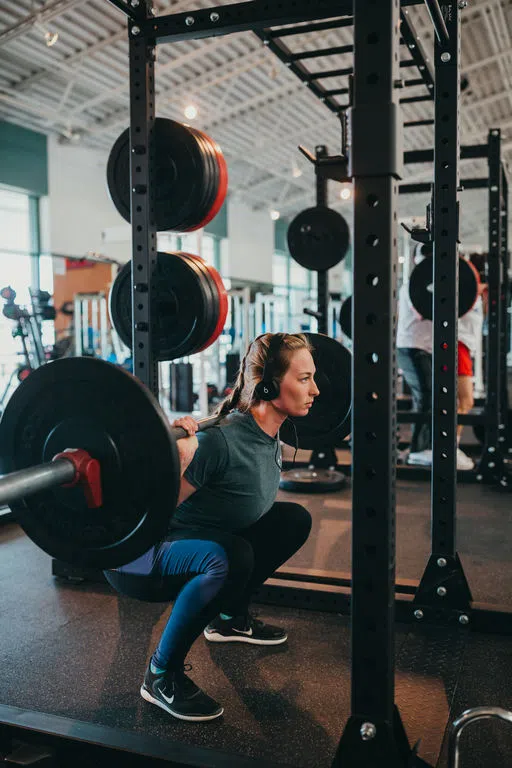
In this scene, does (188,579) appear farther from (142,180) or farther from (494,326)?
(494,326)

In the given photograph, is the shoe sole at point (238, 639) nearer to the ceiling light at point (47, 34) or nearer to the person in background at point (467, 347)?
the person in background at point (467, 347)

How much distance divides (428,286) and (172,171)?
79.5 inches

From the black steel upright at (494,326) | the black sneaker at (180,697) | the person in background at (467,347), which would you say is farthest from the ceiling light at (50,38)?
the black sneaker at (180,697)

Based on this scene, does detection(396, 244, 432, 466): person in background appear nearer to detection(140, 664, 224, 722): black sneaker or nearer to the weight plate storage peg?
the weight plate storage peg

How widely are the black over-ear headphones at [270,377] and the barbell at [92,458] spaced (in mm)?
678

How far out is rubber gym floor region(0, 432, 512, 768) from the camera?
1708 millimetres

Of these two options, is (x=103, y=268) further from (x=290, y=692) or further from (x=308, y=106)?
(x=290, y=692)

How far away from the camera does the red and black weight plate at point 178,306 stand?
7.72 ft

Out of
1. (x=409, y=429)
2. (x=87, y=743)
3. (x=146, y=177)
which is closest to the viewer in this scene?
(x=87, y=743)

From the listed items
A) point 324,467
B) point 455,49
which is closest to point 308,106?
point 324,467

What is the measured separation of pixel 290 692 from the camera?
6.42 feet

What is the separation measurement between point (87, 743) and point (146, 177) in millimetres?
1680

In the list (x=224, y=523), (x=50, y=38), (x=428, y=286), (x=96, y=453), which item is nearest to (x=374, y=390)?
(x=96, y=453)

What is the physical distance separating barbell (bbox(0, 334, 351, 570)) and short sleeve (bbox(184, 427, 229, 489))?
493 millimetres
